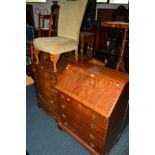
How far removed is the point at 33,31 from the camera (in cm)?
433

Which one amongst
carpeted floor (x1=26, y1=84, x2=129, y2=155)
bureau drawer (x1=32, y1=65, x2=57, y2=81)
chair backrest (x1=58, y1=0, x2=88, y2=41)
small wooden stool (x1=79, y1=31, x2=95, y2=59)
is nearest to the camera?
→ carpeted floor (x1=26, y1=84, x2=129, y2=155)

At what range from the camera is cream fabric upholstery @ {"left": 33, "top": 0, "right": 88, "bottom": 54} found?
2.06 meters

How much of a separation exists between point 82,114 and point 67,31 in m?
1.24

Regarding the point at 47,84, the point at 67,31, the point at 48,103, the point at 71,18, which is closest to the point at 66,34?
the point at 67,31

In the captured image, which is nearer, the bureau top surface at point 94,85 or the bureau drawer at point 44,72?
the bureau top surface at point 94,85

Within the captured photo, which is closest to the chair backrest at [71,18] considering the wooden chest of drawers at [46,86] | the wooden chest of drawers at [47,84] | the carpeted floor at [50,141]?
the wooden chest of drawers at [47,84]

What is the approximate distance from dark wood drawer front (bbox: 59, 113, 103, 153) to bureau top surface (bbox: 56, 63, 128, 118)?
28 cm

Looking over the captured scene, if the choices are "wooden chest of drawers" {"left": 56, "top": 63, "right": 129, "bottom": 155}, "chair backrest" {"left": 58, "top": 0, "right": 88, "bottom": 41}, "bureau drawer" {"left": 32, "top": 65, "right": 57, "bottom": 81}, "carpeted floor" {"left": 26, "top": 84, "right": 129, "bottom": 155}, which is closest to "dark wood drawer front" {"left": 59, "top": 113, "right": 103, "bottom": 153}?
"wooden chest of drawers" {"left": 56, "top": 63, "right": 129, "bottom": 155}

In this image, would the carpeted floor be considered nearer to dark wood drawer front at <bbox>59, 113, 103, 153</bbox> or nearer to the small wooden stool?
dark wood drawer front at <bbox>59, 113, 103, 153</bbox>

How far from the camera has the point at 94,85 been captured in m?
1.51

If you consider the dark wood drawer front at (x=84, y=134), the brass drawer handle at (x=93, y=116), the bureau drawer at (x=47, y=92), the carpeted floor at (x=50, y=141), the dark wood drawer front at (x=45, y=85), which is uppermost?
the dark wood drawer front at (x=45, y=85)

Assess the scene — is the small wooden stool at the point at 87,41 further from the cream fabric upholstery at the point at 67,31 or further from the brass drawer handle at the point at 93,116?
the brass drawer handle at the point at 93,116

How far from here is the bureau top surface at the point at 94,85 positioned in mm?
1381
